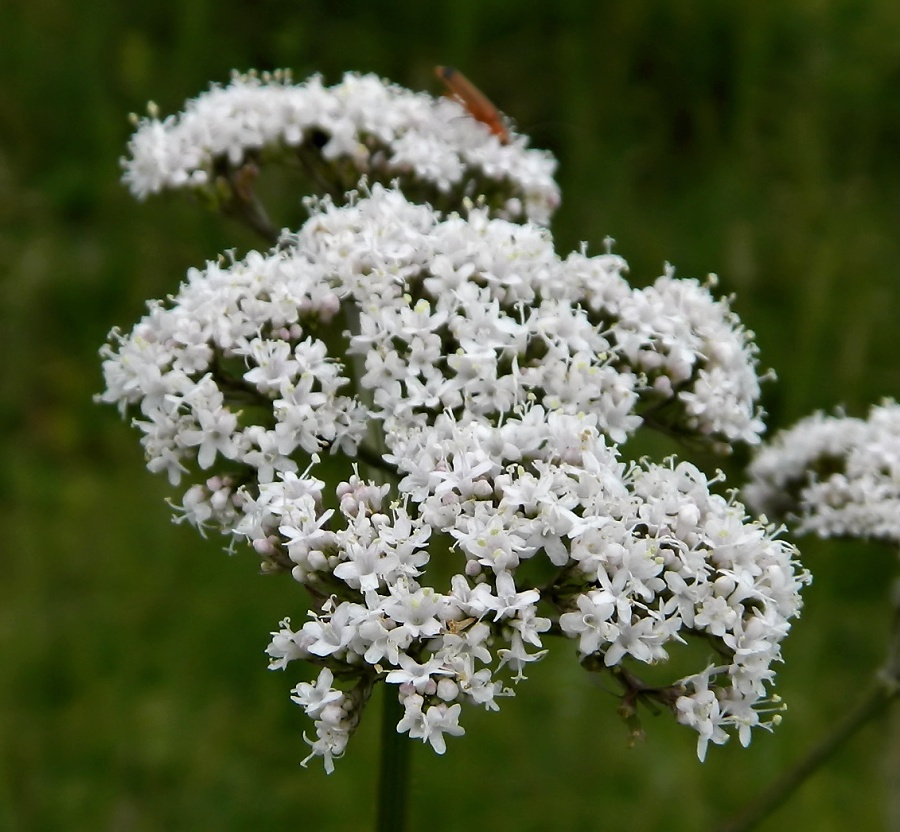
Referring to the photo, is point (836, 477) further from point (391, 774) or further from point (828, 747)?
point (391, 774)

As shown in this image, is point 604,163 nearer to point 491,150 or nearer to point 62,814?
point 491,150

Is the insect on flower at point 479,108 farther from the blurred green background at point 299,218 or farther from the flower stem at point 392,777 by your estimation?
the flower stem at point 392,777

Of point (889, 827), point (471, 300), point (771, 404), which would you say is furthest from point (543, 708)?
point (471, 300)

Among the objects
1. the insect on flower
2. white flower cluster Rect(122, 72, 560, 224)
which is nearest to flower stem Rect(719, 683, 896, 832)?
white flower cluster Rect(122, 72, 560, 224)

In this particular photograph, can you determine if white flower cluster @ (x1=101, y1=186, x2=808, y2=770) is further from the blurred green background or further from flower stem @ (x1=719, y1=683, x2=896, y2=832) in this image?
the blurred green background

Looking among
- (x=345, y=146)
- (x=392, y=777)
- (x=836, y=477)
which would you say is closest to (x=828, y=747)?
(x=836, y=477)
